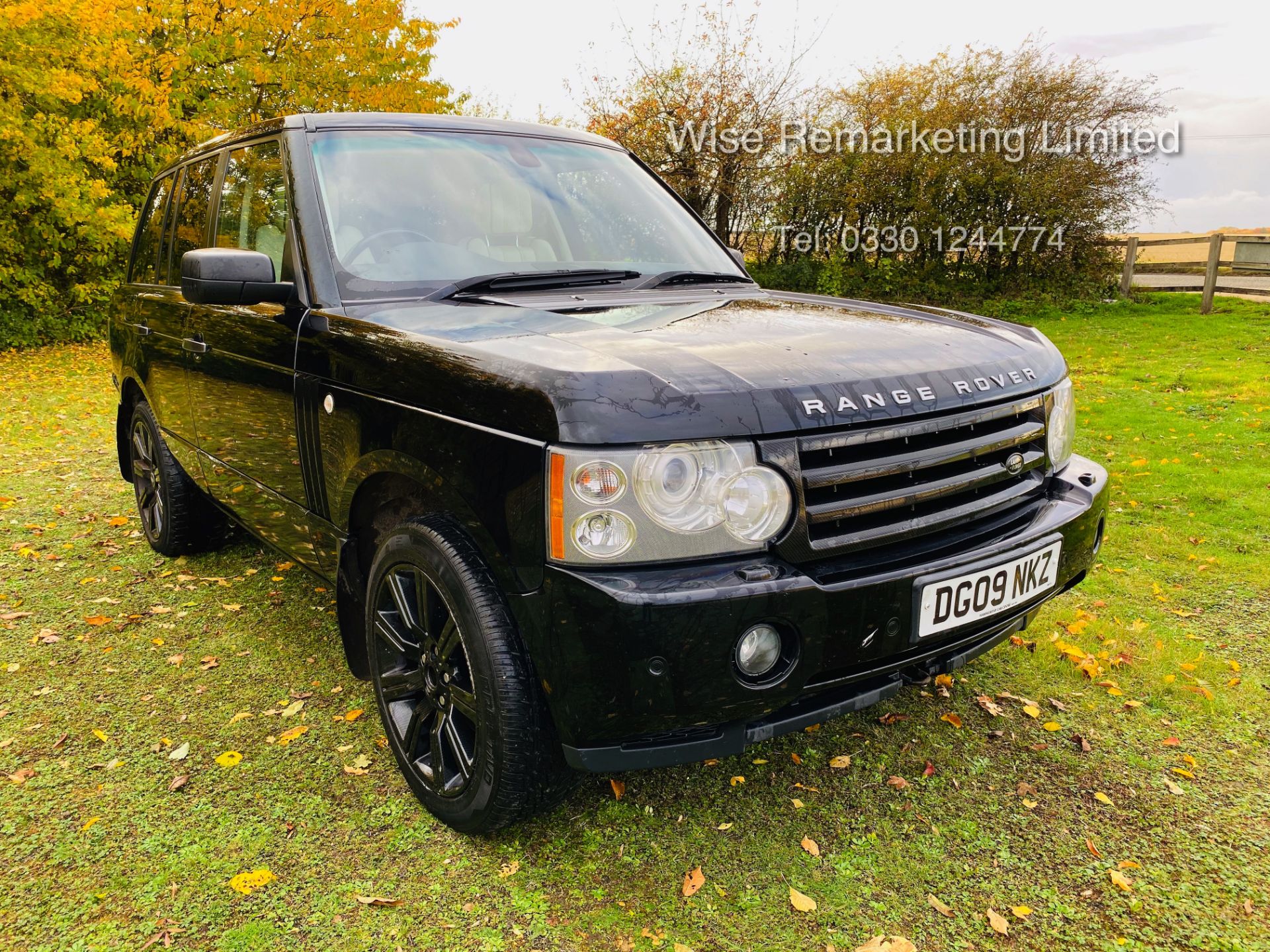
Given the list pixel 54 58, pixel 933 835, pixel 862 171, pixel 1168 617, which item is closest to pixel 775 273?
pixel 862 171

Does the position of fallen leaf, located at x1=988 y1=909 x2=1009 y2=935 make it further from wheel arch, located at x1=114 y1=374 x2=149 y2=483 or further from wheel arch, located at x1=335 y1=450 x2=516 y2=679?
wheel arch, located at x1=114 y1=374 x2=149 y2=483

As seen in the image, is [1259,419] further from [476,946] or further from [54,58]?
[54,58]

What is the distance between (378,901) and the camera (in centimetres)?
225

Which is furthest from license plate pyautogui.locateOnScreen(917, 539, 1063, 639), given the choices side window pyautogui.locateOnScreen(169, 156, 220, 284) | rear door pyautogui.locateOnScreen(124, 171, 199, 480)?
side window pyautogui.locateOnScreen(169, 156, 220, 284)

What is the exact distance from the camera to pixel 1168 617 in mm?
3936

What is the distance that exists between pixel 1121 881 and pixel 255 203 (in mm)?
3604

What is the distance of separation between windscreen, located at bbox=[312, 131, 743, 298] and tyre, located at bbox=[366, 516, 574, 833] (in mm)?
927

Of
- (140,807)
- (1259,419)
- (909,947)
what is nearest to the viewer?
(909,947)

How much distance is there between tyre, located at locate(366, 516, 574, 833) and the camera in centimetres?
212

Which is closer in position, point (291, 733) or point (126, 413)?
point (291, 733)

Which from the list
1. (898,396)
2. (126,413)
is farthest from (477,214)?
(126,413)

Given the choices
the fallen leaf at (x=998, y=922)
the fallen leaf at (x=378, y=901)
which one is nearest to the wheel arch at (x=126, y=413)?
the fallen leaf at (x=378, y=901)

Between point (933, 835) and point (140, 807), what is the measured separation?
230 centimetres

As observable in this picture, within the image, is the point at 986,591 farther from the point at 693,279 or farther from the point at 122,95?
the point at 122,95
